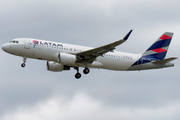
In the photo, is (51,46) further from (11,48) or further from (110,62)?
(110,62)

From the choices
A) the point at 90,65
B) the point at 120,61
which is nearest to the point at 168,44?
the point at 120,61

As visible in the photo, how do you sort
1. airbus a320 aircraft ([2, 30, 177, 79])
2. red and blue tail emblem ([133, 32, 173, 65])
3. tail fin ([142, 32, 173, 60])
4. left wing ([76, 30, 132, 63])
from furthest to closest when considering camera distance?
1. tail fin ([142, 32, 173, 60])
2. red and blue tail emblem ([133, 32, 173, 65])
3. airbus a320 aircraft ([2, 30, 177, 79])
4. left wing ([76, 30, 132, 63])

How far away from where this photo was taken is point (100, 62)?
171 ft

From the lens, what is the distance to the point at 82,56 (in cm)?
5044

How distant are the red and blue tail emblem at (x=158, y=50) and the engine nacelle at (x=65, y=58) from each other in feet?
33.8

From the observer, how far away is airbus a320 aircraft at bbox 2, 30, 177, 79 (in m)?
49.3

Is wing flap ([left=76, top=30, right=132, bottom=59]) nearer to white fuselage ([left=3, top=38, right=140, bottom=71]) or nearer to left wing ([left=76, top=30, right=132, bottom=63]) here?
left wing ([left=76, top=30, right=132, bottom=63])

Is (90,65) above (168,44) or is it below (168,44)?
below

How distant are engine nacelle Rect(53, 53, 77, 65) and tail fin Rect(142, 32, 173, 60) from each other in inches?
464

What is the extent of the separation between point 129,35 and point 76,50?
9793 mm

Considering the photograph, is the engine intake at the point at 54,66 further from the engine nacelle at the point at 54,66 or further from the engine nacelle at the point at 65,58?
the engine nacelle at the point at 65,58

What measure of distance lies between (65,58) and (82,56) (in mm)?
2521

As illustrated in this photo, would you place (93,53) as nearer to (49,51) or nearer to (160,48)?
(49,51)

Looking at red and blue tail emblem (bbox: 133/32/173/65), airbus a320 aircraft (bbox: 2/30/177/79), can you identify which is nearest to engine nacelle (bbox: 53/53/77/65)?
airbus a320 aircraft (bbox: 2/30/177/79)
